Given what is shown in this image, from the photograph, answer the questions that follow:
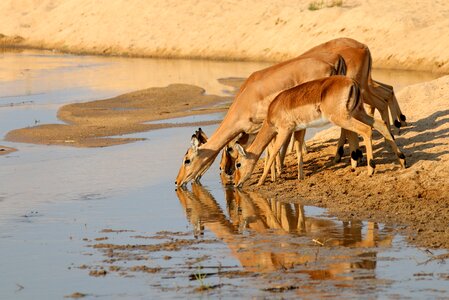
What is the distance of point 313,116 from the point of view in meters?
12.8

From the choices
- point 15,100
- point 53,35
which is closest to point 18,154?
point 15,100

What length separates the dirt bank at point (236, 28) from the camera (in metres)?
32.3

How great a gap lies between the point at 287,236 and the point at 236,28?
29913 millimetres

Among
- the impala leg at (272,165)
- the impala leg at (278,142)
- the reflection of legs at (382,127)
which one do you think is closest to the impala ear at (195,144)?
the impala leg at (272,165)

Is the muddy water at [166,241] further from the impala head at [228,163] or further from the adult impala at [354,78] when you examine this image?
the adult impala at [354,78]

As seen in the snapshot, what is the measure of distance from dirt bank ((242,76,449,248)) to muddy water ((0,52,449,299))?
315mm

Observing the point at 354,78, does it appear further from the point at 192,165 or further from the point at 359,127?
the point at 192,165

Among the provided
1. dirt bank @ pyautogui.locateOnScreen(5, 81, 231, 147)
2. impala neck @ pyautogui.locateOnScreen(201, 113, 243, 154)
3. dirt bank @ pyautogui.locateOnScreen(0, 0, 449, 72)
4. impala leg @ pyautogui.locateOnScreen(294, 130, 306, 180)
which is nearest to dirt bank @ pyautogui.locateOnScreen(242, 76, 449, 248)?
impala leg @ pyautogui.locateOnScreen(294, 130, 306, 180)

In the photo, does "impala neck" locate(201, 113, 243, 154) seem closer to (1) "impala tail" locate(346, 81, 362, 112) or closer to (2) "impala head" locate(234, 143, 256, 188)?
(2) "impala head" locate(234, 143, 256, 188)

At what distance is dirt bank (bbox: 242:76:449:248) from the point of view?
11.0 meters

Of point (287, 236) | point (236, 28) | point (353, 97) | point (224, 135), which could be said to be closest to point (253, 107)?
point (224, 135)

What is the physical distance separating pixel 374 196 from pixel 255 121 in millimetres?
2514

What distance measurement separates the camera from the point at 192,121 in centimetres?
2153

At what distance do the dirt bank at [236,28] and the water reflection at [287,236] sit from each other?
60.2 feet
